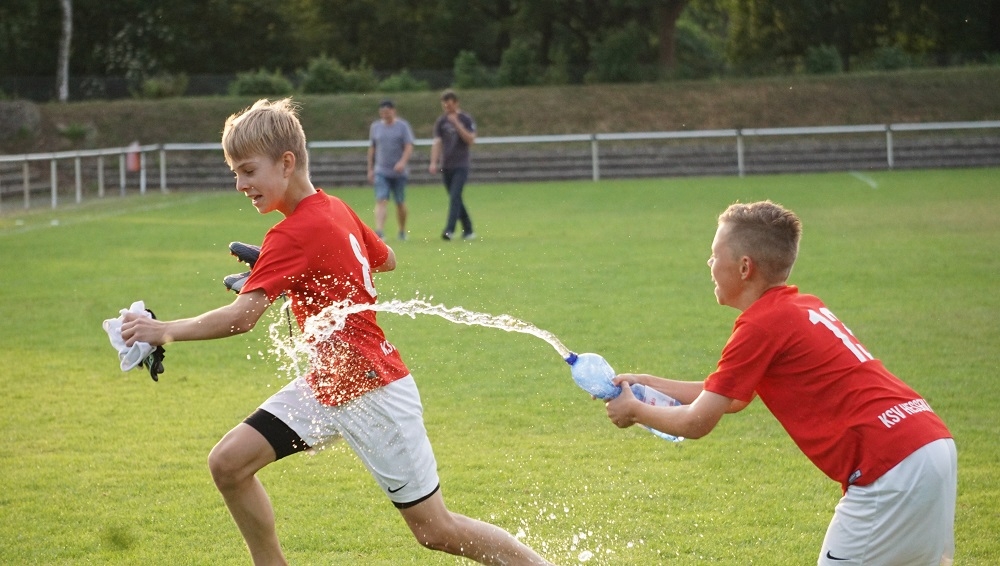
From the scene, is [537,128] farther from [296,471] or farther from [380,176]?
[296,471]

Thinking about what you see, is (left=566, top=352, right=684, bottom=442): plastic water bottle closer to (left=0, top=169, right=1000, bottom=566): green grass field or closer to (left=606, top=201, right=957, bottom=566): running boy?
(left=606, top=201, right=957, bottom=566): running boy

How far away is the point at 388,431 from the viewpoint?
13.8ft

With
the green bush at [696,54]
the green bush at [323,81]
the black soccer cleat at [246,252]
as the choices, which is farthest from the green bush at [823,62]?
the black soccer cleat at [246,252]

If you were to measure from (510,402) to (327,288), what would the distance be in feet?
12.7

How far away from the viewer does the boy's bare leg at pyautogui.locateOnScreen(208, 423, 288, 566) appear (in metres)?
4.23

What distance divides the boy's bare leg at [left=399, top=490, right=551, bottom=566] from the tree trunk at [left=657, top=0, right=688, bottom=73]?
4357 cm

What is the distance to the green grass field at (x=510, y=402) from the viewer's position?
217 inches

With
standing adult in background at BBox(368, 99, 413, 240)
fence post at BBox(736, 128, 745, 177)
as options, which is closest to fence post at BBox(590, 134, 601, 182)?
fence post at BBox(736, 128, 745, 177)

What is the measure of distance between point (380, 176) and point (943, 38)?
127 feet

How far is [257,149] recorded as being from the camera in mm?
4238

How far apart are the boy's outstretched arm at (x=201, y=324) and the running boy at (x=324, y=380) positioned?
0.01 m

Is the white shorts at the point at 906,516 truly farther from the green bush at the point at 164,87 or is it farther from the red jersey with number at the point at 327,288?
the green bush at the point at 164,87

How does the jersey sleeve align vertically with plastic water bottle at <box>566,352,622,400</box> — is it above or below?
above

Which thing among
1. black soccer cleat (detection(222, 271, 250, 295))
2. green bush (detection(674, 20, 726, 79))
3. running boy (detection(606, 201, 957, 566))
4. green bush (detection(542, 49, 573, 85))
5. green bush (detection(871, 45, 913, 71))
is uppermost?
green bush (detection(674, 20, 726, 79))
